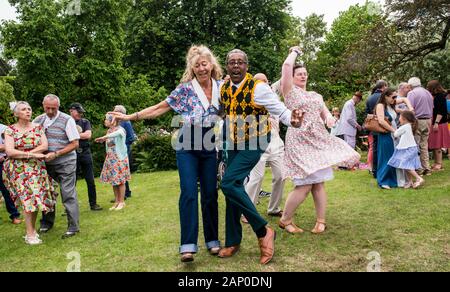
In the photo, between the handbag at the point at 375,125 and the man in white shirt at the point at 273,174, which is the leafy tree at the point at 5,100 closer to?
the man in white shirt at the point at 273,174

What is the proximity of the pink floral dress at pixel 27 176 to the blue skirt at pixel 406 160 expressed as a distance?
6015mm

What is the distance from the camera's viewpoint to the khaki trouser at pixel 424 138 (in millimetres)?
9352

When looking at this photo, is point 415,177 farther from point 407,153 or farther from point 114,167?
point 114,167

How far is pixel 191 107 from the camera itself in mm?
4418

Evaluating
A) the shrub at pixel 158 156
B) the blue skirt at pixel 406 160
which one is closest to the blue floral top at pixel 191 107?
the blue skirt at pixel 406 160

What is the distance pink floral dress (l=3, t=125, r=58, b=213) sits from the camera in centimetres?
575

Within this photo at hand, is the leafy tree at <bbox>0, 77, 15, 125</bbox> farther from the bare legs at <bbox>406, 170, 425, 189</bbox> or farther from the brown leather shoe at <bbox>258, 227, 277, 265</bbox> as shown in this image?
the brown leather shoe at <bbox>258, 227, 277, 265</bbox>

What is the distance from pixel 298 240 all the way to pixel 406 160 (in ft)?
13.0

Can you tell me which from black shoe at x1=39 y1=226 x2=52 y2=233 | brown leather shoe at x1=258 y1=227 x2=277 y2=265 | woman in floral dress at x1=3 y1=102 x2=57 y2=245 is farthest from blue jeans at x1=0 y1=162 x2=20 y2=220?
brown leather shoe at x1=258 y1=227 x2=277 y2=265

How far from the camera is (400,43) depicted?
1539 cm

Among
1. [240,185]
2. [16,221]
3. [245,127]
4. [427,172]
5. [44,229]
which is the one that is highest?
[245,127]

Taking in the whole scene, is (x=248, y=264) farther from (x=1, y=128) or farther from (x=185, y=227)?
(x=1, y=128)

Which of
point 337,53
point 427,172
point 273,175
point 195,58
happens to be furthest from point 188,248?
point 337,53
